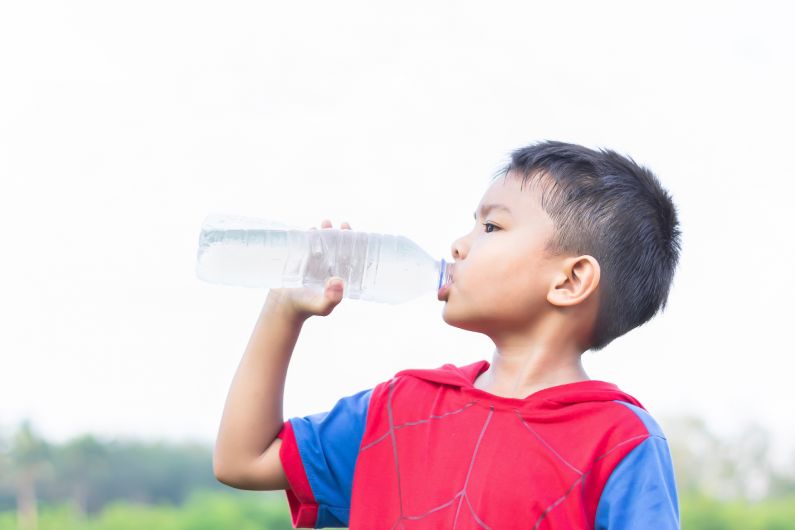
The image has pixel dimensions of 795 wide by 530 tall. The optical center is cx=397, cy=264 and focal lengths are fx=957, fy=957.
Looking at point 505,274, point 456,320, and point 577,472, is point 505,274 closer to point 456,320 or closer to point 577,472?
point 456,320

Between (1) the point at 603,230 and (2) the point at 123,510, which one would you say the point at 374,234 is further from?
(2) the point at 123,510

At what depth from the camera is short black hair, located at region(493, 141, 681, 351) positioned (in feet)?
5.12

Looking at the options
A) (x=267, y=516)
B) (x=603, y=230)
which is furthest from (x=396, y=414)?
(x=267, y=516)

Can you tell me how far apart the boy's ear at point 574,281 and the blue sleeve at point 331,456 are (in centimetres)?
37

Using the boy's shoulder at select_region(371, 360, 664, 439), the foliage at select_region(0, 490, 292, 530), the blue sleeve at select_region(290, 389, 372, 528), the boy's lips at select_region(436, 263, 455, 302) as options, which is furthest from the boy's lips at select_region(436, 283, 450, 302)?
the foliage at select_region(0, 490, 292, 530)

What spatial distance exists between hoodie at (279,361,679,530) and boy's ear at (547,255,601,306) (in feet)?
0.46

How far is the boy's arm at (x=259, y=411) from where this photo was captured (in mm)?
1560

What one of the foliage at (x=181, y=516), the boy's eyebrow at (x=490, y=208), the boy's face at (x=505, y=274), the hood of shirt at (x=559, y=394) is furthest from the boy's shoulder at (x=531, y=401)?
the foliage at (x=181, y=516)

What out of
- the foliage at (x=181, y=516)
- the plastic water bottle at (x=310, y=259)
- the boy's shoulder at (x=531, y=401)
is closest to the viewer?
the boy's shoulder at (x=531, y=401)

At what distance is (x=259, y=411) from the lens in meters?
1.56

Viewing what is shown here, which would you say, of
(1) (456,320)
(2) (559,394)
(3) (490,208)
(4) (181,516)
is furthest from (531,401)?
(4) (181,516)

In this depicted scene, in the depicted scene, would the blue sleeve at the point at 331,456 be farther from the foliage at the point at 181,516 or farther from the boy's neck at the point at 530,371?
the foliage at the point at 181,516

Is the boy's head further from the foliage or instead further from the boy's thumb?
the foliage

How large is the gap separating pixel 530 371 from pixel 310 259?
0.47 m
